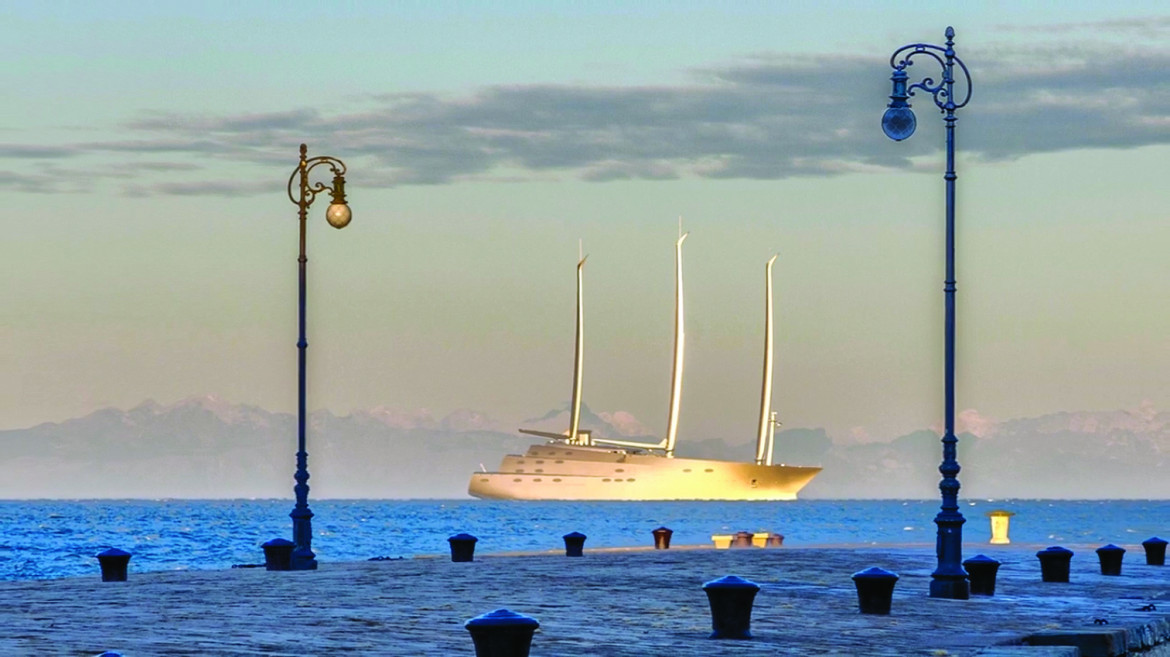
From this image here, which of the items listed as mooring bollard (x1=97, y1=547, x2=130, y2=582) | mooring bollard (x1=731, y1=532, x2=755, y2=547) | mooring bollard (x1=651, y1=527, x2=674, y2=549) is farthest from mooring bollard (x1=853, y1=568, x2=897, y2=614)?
mooring bollard (x1=731, y1=532, x2=755, y2=547)

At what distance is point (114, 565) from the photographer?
26156 mm

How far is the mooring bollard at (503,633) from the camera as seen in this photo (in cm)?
1212

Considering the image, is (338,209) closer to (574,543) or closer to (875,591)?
(574,543)

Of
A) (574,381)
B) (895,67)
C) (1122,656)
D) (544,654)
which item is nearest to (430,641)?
(544,654)

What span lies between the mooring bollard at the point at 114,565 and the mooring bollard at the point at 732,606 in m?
12.6

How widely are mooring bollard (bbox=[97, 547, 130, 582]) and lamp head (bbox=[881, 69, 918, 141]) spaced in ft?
39.8

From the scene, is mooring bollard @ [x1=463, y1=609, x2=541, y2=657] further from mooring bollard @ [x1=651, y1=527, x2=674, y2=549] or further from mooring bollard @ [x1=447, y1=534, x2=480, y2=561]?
mooring bollard @ [x1=651, y1=527, x2=674, y2=549]

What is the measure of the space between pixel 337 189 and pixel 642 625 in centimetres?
1622

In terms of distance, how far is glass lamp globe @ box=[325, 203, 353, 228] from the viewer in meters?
31.7

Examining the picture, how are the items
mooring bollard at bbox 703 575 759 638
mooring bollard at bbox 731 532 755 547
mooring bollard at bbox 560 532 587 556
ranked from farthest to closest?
mooring bollard at bbox 731 532 755 547, mooring bollard at bbox 560 532 587 556, mooring bollard at bbox 703 575 759 638

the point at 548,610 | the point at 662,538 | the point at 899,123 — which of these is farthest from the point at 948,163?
the point at 662,538

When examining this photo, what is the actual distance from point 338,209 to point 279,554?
6209 mm

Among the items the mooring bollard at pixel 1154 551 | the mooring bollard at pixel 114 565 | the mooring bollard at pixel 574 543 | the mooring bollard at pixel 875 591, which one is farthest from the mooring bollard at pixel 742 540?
the mooring bollard at pixel 875 591

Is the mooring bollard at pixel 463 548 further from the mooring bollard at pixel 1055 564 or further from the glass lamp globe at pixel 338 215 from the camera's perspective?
the mooring bollard at pixel 1055 564
